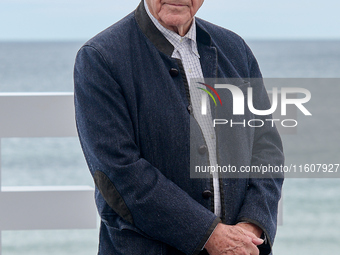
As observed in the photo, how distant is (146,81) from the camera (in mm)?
1625

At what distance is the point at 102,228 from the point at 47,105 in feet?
2.23

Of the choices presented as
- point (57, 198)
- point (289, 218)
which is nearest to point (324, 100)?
point (289, 218)

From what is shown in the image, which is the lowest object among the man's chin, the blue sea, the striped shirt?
the blue sea

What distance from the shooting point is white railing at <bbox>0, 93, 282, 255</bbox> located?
7.30 ft

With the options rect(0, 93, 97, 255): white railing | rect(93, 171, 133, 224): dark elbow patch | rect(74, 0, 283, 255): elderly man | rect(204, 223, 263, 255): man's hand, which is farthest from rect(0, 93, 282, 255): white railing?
rect(204, 223, 263, 255): man's hand

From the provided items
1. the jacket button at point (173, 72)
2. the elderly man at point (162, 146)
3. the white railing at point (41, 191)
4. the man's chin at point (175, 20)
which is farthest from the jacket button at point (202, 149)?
the white railing at point (41, 191)

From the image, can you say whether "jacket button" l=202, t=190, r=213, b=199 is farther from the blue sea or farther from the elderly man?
the blue sea

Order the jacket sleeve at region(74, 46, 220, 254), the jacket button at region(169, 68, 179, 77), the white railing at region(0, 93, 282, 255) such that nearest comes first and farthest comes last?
the jacket sleeve at region(74, 46, 220, 254), the jacket button at region(169, 68, 179, 77), the white railing at region(0, 93, 282, 255)

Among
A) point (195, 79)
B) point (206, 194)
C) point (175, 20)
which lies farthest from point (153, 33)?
point (206, 194)

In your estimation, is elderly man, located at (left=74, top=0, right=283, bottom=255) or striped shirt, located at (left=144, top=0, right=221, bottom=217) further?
striped shirt, located at (left=144, top=0, right=221, bottom=217)

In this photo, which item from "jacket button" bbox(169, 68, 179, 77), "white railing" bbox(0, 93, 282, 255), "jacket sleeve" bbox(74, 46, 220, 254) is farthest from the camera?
"white railing" bbox(0, 93, 282, 255)

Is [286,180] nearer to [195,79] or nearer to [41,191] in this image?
[41,191]

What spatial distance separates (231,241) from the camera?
62.8 inches

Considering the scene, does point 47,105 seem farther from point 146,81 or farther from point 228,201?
point 228,201
